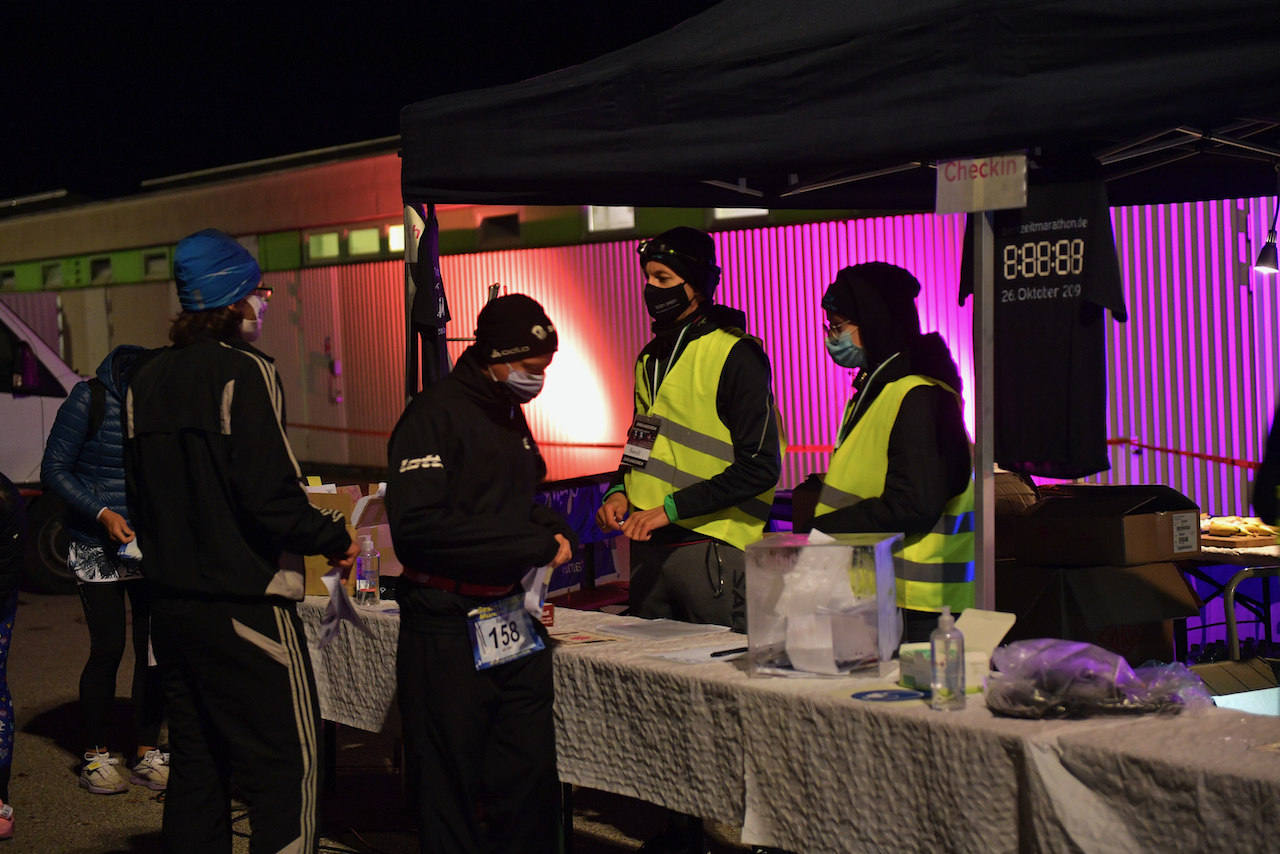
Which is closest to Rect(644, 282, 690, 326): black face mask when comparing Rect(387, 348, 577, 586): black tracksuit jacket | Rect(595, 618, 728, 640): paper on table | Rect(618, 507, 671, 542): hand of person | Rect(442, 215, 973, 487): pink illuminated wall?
Rect(618, 507, 671, 542): hand of person

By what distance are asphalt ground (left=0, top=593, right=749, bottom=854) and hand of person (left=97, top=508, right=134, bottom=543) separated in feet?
3.69

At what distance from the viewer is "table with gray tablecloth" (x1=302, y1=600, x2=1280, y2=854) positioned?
2189 millimetres

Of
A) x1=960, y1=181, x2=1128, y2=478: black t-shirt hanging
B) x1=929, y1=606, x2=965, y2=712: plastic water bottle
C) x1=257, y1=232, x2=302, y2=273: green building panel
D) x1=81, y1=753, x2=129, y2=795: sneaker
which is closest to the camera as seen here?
x1=929, y1=606, x2=965, y2=712: plastic water bottle

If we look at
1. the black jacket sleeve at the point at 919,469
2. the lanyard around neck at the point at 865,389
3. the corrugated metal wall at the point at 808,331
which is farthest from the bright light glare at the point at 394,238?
the black jacket sleeve at the point at 919,469

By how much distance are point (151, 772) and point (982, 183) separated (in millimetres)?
4170

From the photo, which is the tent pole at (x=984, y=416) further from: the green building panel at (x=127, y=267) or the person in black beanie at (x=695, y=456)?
the green building panel at (x=127, y=267)

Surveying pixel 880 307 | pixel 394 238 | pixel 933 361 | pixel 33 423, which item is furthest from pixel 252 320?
pixel 394 238

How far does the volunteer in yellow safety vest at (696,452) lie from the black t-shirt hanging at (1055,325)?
763mm

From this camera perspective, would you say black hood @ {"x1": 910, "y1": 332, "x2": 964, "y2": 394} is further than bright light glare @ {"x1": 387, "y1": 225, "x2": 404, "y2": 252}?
No

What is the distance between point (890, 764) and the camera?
8.49 ft

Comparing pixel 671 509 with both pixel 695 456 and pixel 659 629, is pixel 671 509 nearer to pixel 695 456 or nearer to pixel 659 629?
pixel 695 456

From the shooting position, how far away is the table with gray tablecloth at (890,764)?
2.19 meters

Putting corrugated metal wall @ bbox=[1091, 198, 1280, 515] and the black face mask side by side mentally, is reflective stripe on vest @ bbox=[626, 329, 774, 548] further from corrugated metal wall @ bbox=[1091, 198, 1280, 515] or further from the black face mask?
corrugated metal wall @ bbox=[1091, 198, 1280, 515]

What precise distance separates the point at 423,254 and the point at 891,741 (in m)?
2.59
